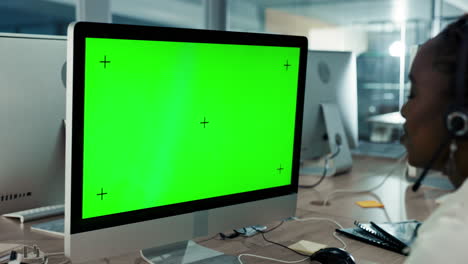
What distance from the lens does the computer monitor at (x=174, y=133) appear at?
0.92 metres

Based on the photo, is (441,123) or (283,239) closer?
(441,123)

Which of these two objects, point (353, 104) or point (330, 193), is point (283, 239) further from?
point (353, 104)

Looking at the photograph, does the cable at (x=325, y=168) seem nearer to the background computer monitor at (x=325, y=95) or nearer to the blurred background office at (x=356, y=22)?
the background computer monitor at (x=325, y=95)

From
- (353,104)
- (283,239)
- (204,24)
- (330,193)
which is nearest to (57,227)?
(283,239)

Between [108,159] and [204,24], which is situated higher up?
[204,24]

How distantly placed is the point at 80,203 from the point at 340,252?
57 centimetres

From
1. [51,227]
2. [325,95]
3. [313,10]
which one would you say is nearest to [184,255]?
[51,227]

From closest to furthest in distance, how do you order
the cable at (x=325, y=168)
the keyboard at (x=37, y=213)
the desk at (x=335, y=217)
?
1. the desk at (x=335, y=217)
2. the keyboard at (x=37, y=213)
3. the cable at (x=325, y=168)

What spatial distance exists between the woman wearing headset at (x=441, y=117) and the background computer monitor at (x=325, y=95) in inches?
47.4

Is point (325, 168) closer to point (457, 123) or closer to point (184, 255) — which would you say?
point (184, 255)

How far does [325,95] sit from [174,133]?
125cm

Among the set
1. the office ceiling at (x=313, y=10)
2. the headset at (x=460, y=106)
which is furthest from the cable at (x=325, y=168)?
the office ceiling at (x=313, y=10)

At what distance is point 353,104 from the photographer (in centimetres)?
231

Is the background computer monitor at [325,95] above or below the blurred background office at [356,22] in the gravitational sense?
below
